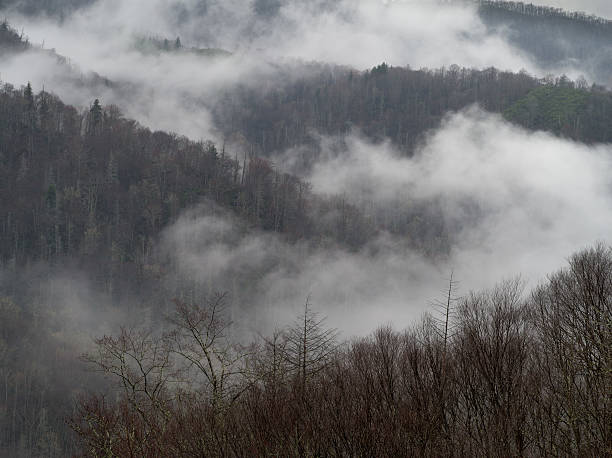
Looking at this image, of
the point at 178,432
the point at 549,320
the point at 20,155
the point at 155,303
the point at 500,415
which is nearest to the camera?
the point at 178,432

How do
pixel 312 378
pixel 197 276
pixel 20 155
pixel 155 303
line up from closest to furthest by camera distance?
pixel 312 378 → pixel 155 303 → pixel 197 276 → pixel 20 155

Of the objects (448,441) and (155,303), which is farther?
(155,303)

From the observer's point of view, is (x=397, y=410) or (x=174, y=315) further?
(x=174, y=315)

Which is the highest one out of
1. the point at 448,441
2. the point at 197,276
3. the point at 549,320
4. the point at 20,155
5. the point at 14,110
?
the point at 14,110

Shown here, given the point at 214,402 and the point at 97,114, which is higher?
the point at 97,114

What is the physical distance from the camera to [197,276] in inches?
6727

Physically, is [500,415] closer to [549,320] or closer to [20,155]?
[549,320]

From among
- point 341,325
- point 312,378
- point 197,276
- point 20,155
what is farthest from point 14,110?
point 312,378

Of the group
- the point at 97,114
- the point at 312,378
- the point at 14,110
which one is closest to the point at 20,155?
the point at 14,110

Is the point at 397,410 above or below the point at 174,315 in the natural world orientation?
below

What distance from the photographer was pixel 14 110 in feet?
618

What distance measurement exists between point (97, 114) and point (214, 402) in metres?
201

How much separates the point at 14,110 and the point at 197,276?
92.0 metres

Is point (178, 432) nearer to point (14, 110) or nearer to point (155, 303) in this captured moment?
point (155, 303)
